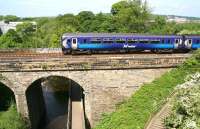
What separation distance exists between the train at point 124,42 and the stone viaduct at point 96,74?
4.77 meters

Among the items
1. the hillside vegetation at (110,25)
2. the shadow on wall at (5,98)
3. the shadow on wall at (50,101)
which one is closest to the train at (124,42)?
the shadow on wall at (50,101)

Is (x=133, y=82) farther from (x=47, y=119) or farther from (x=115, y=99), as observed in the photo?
(x=47, y=119)

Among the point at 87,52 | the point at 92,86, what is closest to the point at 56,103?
the point at 87,52

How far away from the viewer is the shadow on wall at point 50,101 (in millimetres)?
33031

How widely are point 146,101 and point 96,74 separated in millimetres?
4842

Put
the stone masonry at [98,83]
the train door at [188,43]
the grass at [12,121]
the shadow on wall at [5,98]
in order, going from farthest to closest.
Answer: the train door at [188,43], the shadow on wall at [5,98], the stone masonry at [98,83], the grass at [12,121]

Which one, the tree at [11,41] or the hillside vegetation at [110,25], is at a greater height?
the hillside vegetation at [110,25]

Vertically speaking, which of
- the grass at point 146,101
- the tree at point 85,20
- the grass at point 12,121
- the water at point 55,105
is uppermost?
the tree at point 85,20

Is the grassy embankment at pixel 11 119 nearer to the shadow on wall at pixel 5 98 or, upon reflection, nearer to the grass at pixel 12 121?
the grass at pixel 12 121

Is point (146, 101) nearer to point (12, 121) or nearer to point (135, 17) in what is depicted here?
point (12, 121)

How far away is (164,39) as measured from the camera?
34.7 meters

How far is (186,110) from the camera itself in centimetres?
2081

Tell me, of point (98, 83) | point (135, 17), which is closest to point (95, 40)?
point (98, 83)

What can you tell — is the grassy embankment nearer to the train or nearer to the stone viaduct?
the stone viaduct
